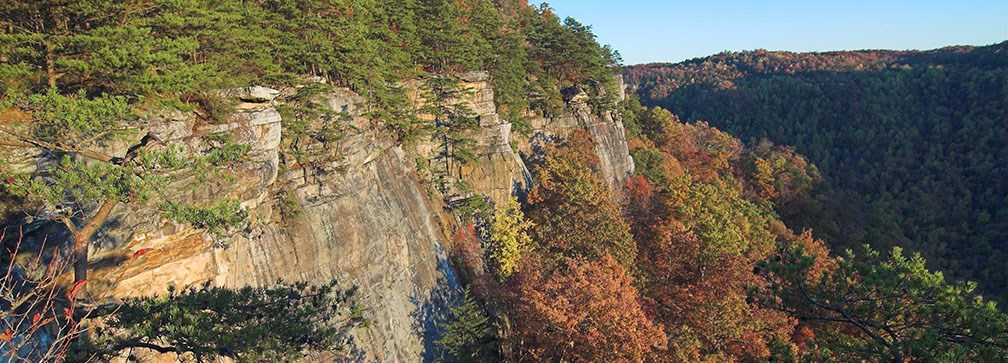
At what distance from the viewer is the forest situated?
7199 millimetres

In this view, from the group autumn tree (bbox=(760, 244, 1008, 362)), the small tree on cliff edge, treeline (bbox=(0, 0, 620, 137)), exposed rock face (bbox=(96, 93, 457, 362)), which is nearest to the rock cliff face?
exposed rock face (bbox=(96, 93, 457, 362))

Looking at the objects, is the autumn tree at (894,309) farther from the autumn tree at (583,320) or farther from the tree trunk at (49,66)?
the tree trunk at (49,66)

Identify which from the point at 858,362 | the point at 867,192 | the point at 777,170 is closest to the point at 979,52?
the point at 867,192

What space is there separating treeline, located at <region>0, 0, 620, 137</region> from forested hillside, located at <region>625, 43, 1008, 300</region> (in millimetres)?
34976

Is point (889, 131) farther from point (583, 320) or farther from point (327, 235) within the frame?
point (327, 235)

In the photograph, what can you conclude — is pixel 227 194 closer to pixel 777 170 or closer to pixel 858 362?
pixel 858 362

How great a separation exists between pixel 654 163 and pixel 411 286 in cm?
2889

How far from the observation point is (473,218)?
2194 centimetres

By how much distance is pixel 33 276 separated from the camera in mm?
7777

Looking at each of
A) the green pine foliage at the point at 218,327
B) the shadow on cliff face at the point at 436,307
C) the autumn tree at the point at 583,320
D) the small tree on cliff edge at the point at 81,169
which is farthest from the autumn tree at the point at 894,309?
the small tree on cliff edge at the point at 81,169

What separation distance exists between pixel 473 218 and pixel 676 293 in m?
9.68

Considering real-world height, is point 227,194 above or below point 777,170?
above

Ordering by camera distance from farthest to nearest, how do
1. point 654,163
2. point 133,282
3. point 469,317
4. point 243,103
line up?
point 654,163 → point 469,317 → point 243,103 → point 133,282

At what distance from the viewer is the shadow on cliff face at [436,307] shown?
1602 centimetres
